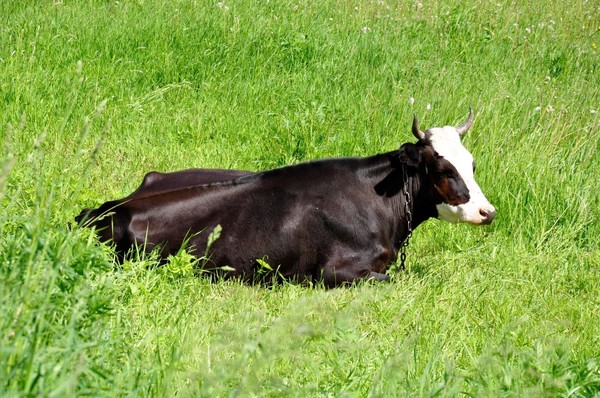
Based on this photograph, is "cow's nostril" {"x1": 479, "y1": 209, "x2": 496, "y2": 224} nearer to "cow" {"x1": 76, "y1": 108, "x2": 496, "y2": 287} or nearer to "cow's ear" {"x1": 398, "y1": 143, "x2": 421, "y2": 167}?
"cow" {"x1": 76, "y1": 108, "x2": 496, "y2": 287}

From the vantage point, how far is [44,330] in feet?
13.1

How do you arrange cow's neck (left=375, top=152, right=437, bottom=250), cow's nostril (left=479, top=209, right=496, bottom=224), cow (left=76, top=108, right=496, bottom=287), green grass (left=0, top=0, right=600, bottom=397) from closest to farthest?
green grass (left=0, top=0, right=600, bottom=397), cow (left=76, top=108, right=496, bottom=287), cow's nostril (left=479, top=209, right=496, bottom=224), cow's neck (left=375, top=152, right=437, bottom=250)

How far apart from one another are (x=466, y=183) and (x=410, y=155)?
521 millimetres

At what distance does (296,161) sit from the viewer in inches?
395

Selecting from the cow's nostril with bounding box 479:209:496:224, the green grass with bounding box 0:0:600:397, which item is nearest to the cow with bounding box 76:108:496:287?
the cow's nostril with bounding box 479:209:496:224

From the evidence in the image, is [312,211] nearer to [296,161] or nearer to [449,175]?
[449,175]

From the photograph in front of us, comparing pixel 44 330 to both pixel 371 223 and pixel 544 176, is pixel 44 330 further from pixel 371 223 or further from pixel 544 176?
pixel 544 176

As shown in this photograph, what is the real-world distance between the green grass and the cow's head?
438 mm

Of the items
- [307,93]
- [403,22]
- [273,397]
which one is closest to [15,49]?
[307,93]

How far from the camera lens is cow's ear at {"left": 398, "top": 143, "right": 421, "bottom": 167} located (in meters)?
8.30

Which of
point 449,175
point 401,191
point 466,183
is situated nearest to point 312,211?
point 401,191

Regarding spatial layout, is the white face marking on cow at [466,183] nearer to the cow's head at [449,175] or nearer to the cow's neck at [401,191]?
the cow's head at [449,175]

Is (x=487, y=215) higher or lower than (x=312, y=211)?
higher

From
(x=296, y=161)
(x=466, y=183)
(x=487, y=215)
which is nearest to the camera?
(x=487, y=215)
